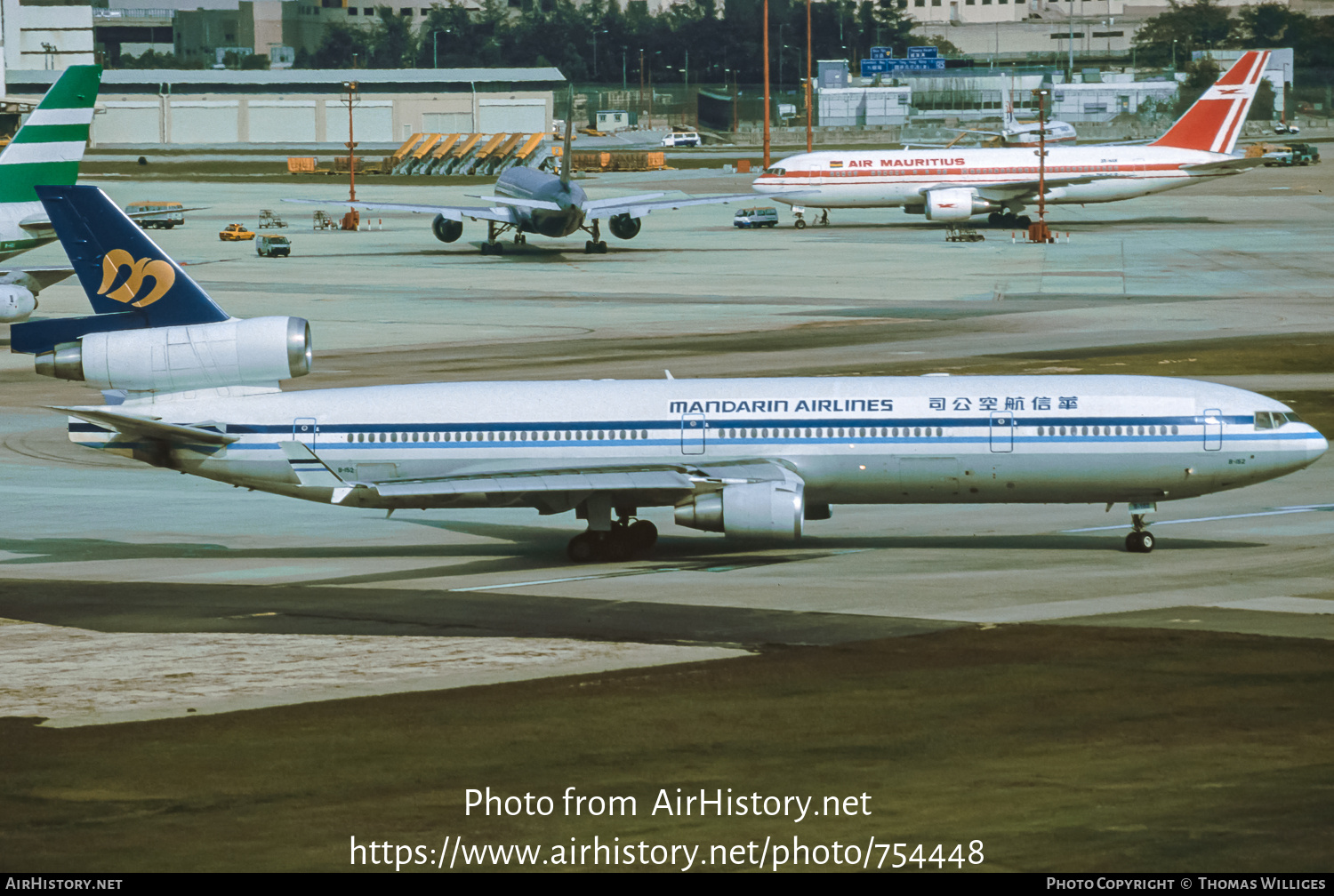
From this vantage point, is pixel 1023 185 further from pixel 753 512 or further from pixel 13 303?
pixel 753 512

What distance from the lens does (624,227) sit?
13238 centimetres

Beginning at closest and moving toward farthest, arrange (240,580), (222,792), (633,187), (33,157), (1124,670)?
(222,792)
(1124,670)
(240,580)
(33,157)
(633,187)

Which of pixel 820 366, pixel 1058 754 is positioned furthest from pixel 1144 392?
pixel 820 366

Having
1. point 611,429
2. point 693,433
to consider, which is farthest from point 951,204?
point 611,429

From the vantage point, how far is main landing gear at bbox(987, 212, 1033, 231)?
146 metres

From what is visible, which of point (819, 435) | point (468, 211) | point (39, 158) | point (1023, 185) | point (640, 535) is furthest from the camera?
point (1023, 185)

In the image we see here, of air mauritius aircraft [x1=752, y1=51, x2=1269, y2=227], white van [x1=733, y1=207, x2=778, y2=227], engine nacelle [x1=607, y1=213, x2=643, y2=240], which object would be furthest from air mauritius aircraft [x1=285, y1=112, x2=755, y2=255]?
white van [x1=733, y1=207, x2=778, y2=227]

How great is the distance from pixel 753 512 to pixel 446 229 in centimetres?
9718

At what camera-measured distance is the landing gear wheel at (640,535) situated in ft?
144

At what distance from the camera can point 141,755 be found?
25625 millimetres

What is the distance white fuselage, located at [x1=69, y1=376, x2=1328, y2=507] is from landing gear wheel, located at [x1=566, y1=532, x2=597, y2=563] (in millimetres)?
1941

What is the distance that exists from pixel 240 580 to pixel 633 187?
524ft

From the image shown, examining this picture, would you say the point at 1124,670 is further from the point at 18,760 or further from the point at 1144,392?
the point at 18,760

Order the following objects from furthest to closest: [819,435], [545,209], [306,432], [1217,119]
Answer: [1217,119], [545,209], [306,432], [819,435]
